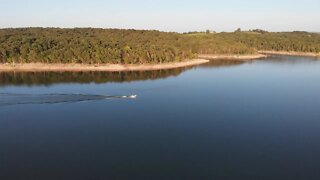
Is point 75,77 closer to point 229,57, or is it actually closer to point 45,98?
point 45,98

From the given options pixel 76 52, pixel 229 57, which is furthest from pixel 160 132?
pixel 229 57

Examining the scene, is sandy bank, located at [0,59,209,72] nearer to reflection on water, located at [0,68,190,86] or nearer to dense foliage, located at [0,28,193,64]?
dense foliage, located at [0,28,193,64]

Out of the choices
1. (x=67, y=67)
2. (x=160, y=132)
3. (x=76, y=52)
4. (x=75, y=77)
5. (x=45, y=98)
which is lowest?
(x=160, y=132)

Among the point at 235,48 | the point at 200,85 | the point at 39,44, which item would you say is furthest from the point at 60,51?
the point at 235,48

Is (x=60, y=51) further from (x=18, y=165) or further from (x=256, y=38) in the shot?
(x=256, y=38)

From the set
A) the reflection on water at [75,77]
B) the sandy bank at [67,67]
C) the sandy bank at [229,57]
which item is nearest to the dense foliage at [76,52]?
the sandy bank at [67,67]
